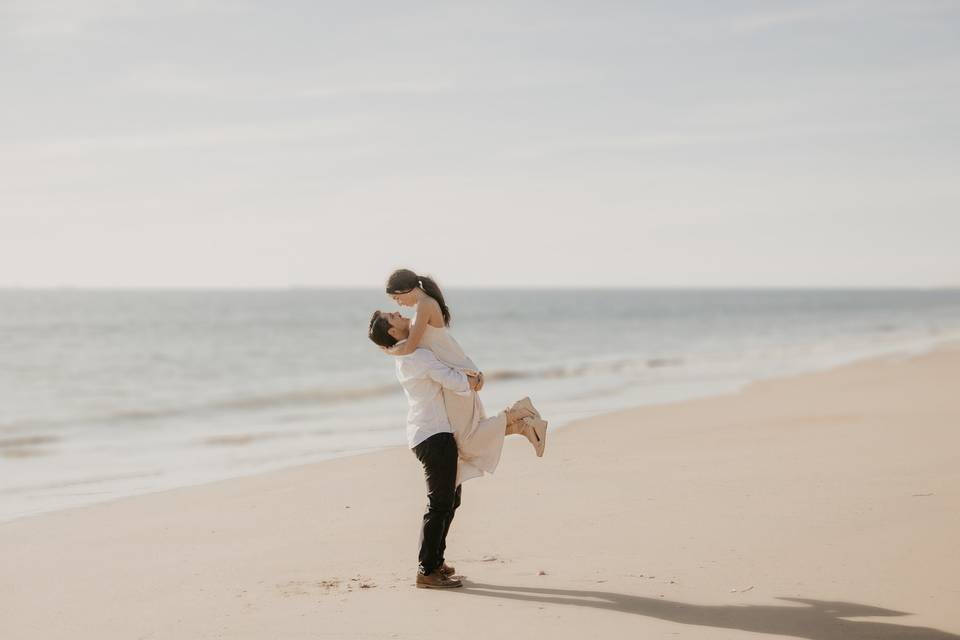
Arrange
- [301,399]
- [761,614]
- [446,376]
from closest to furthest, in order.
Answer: [761,614], [446,376], [301,399]

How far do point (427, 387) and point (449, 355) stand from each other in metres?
0.24

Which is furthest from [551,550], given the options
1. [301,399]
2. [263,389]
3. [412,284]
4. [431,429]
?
[263,389]

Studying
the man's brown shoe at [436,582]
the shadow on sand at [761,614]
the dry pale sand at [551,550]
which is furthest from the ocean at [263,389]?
the shadow on sand at [761,614]

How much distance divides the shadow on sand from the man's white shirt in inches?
41.0

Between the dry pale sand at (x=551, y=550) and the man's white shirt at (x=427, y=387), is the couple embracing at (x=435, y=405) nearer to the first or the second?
the man's white shirt at (x=427, y=387)

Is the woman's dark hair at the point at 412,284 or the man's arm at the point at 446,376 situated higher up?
the woman's dark hair at the point at 412,284

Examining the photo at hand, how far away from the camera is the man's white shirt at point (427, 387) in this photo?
5.59 meters

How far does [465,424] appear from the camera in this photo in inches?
227

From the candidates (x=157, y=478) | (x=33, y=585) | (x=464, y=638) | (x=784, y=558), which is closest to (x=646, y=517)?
(x=784, y=558)

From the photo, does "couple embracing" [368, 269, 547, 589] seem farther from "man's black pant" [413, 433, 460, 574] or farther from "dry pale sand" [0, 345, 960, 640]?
"dry pale sand" [0, 345, 960, 640]

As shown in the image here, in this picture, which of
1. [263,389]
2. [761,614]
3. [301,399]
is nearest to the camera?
[761,614]

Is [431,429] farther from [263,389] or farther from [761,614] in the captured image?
[263,389]

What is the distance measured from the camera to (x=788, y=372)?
78.7 feet

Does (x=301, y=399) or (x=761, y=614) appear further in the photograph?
(x=301, y=399)
